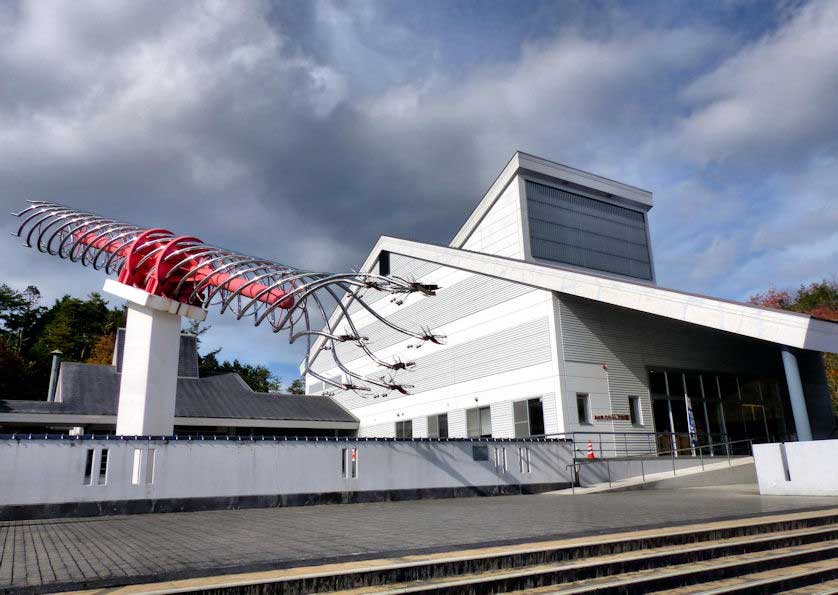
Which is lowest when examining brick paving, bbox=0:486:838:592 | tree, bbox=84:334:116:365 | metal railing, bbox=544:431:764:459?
brick paving, bbox=0:486:838:592

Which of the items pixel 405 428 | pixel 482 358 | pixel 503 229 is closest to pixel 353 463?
pixel 482 358

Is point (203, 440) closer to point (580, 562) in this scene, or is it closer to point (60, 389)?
point (580, 562)

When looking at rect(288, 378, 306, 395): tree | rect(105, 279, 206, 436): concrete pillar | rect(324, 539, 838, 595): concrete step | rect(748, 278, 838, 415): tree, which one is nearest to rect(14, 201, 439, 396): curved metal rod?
rect(105, 279, 206, 436): concrete pillar

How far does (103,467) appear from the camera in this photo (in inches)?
516

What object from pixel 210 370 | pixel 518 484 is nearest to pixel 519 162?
pixel 518 484

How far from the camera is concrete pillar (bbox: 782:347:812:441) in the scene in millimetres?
14344

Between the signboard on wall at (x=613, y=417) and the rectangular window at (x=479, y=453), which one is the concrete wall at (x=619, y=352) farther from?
the rectangular window at (x=479, y=453)

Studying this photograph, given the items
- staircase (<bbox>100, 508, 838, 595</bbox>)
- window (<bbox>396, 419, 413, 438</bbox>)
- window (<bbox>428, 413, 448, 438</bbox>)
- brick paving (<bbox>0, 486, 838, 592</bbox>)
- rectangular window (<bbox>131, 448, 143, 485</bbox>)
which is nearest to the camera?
staircase (<bbox>100, 508, 838, 595</bbox>)

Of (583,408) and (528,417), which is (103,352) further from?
(583,408)

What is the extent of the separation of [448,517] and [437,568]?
16.6 ft

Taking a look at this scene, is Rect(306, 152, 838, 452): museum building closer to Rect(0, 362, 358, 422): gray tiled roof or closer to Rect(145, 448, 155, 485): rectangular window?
Rect(0, 362, 358, 422): gray tiled roof

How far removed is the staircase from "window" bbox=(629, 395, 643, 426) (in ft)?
46.5

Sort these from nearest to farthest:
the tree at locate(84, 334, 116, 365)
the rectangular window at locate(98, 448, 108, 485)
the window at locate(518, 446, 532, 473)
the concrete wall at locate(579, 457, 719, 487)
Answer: the rectangular window at locate(98, 448, 108, 485)
the window at locate(518, 446, 532, 473)
the concrete wall at locate(579, 457, 719, 487)
the tree at locate(84, 334, 116, 365)

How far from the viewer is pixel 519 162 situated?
28.6 meters
